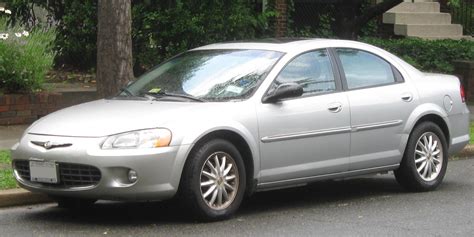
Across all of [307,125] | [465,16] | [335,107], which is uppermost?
[335,107]

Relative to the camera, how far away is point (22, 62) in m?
12.2

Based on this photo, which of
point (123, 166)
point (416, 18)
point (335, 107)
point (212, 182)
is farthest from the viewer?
point (416, 18)

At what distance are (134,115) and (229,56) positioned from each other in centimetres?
143

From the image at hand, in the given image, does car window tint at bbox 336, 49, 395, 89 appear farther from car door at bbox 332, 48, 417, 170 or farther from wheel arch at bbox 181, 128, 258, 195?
wheel arch at bbox 181, 128, 258, 195

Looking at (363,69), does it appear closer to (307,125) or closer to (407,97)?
(407,97)

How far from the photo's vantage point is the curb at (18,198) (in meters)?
8.18

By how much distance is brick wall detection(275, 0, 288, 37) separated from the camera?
18.7 m

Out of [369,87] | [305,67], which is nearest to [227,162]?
[305,67]

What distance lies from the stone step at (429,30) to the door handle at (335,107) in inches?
476

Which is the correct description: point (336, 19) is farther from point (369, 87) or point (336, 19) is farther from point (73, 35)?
point (369, 87)

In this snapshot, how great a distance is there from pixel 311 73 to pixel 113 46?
3.03 m

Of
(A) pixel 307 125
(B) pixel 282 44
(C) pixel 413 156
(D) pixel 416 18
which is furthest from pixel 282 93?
(D) pixel 416 18

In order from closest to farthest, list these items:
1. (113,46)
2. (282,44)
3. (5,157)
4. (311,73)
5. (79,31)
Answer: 1. (311,73)
2. (282,44)
3. (5,157)
4. (113,46)
5. (79,31)

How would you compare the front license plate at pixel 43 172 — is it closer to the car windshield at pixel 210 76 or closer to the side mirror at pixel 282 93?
the car windshield at pixel 210 76
